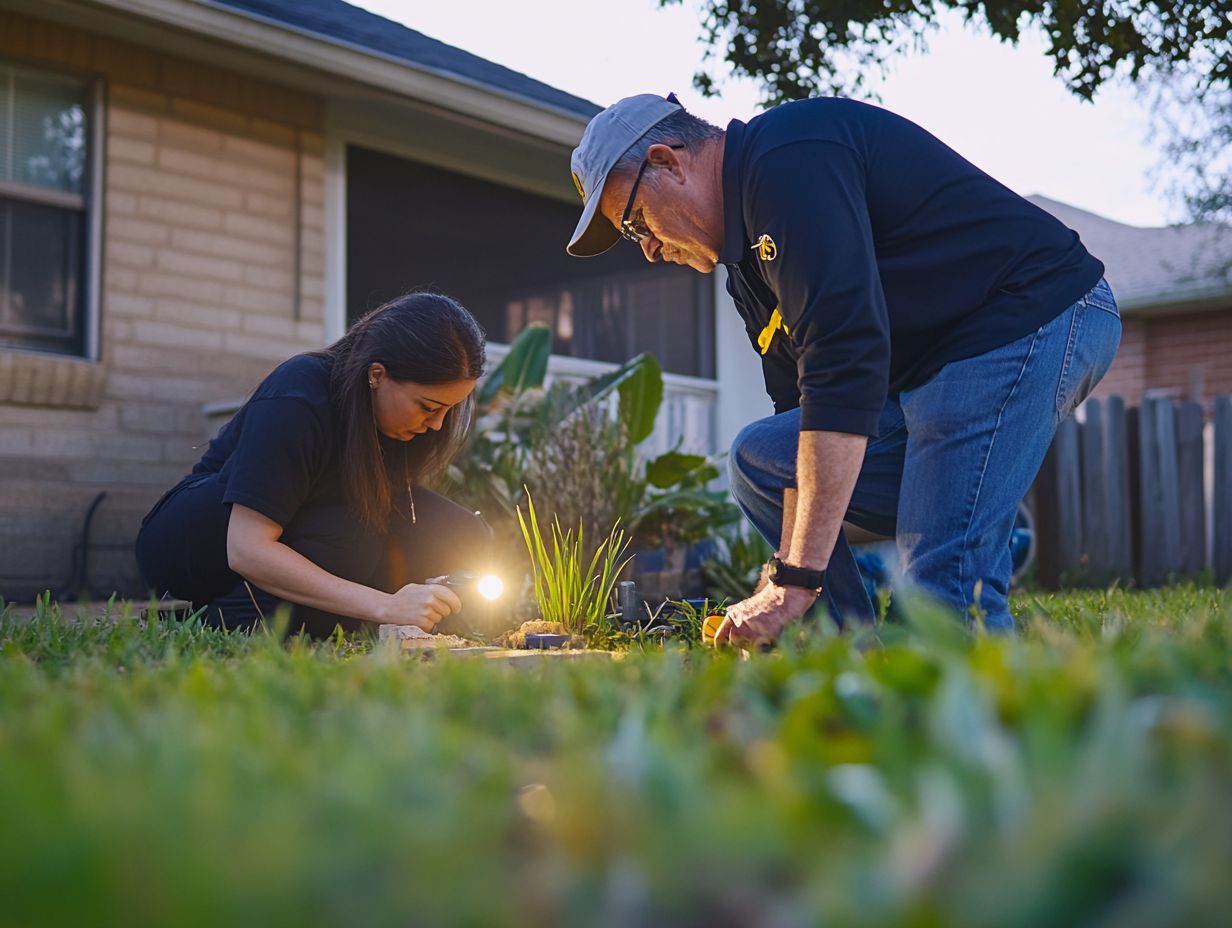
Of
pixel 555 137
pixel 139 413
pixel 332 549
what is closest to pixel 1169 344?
pixel 555 137

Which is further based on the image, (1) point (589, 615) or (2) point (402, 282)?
(2) point (402, 282)

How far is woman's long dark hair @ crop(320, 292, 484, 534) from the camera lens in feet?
13.1

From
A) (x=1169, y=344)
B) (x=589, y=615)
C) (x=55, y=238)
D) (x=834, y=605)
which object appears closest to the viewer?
(x=834, y=605)

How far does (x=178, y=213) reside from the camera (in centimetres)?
770

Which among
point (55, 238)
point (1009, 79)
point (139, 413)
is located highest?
point (1009, 79)

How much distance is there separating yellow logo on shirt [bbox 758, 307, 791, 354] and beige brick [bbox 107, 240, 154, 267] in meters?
5.19

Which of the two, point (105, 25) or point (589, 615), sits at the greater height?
point (105, 25)

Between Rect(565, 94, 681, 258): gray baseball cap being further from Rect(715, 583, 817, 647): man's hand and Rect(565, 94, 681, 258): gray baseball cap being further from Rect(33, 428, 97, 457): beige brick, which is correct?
Rect(33, 428, 97, 457): beige brick

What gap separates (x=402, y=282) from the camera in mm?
9070

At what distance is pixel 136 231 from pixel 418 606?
4.96m

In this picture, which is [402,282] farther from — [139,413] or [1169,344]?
[1169,344]

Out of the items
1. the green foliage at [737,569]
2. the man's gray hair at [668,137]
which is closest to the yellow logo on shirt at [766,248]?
the man's gray hair at [668,137]

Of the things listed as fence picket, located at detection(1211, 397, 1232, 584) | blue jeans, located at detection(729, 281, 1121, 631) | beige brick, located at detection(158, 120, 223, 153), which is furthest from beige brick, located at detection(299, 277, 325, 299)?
fence picket, located at detection(1211, 397, 1232, 584)

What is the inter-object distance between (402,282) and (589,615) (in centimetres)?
555
